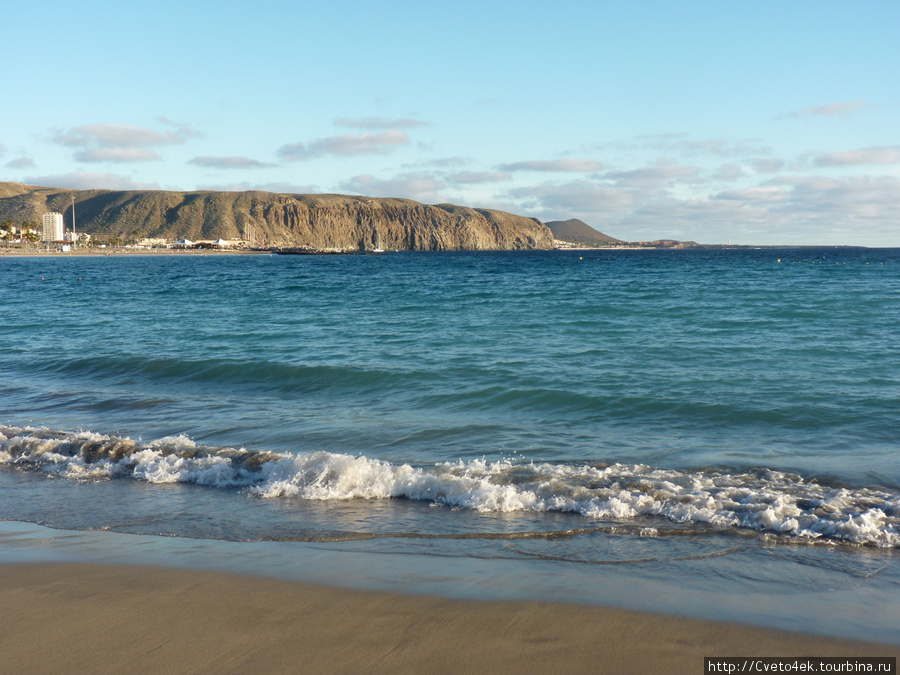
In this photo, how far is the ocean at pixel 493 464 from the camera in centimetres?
484

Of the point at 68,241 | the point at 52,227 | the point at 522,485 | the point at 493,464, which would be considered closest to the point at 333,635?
the point at 522,485

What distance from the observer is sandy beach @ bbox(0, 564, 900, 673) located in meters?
3.58

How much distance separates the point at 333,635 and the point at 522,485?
10.8ft

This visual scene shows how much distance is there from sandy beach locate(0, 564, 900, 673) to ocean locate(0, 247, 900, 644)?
27 centimetres

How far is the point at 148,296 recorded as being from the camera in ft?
120

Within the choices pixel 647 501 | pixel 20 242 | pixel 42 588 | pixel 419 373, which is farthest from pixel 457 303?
pixel 20 242

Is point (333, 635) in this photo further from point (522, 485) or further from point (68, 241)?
point (68, 241)

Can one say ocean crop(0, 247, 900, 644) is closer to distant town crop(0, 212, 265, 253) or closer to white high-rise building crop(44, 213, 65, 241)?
distant town crop(0, 212, 265, 253)

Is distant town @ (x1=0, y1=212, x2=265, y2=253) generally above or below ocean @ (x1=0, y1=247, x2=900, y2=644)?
above

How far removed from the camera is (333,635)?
12.7ft

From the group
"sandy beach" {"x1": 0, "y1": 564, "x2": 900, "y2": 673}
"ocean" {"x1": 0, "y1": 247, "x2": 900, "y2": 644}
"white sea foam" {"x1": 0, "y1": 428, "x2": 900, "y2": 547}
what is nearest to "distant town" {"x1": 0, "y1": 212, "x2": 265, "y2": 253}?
"ocean" {"x1": 0, "y1": 247, "x2": 900, "y2": 644}

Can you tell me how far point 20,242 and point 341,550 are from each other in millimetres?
180161

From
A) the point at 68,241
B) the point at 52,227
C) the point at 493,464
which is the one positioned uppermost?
the point at 52,227

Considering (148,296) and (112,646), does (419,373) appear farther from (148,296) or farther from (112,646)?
(148,296)
